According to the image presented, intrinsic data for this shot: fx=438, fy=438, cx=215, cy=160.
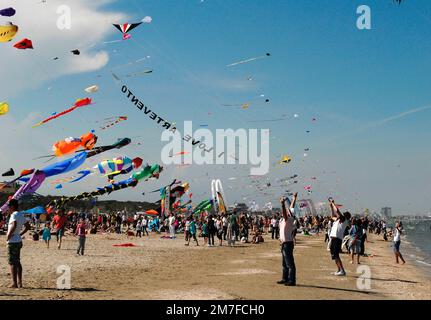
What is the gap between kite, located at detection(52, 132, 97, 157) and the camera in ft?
89.0

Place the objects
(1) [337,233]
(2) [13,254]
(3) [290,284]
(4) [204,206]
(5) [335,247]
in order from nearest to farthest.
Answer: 1. (2) [13,254]
2. (3) [290,284]
3. (5) [335,247]
4. (1) [337,233]
5. (4) [204,206]

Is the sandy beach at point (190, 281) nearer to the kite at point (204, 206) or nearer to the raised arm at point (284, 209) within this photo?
the raised arm at point (284, 209)

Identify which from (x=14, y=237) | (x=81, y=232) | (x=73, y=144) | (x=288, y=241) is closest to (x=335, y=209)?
(x=288, y=241)

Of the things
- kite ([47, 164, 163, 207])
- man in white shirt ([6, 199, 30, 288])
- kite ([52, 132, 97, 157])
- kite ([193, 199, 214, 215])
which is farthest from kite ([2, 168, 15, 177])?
kite ([193, 199, 214, 215])

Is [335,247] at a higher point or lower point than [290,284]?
higher

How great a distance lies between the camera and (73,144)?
28844 mm

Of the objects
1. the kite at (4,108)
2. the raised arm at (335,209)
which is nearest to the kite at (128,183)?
the kite at (4,108)

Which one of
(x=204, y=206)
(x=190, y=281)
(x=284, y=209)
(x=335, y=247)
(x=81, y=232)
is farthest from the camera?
(x=204, y=206)

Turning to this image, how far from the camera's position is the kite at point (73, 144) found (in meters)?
27.1

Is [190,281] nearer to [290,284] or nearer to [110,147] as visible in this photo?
[290,284]

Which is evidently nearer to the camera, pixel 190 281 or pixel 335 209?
pixel 190 281

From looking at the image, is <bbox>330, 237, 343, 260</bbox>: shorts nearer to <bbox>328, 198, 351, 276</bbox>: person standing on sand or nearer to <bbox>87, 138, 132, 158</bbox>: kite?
<bbox>328, 198, 351, 276</bbox>: person standing on sand

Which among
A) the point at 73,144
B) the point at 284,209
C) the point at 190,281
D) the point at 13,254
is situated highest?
the point at 73,144
